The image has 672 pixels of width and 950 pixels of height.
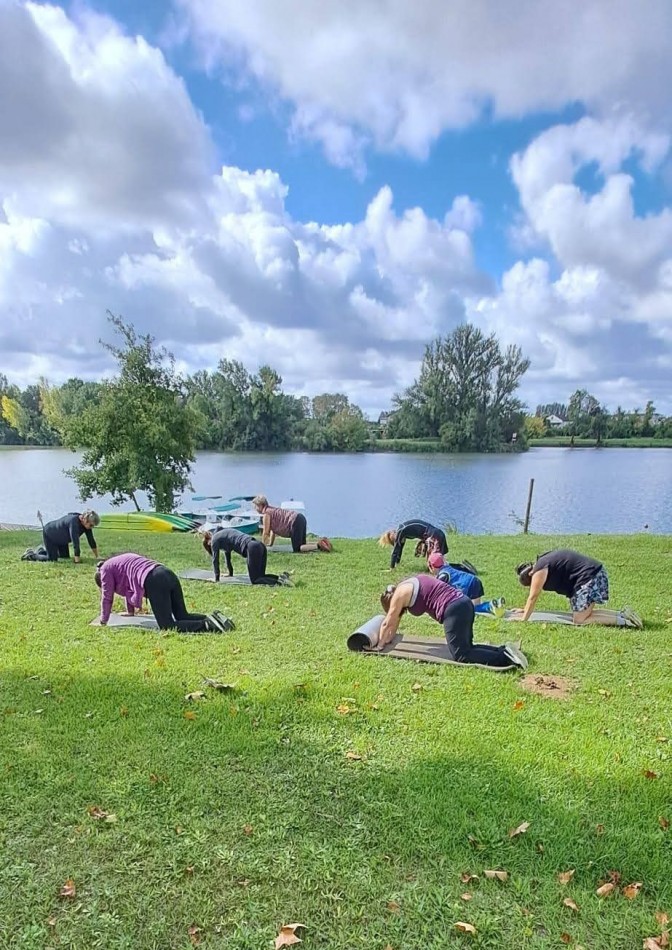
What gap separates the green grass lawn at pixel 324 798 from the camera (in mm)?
2521

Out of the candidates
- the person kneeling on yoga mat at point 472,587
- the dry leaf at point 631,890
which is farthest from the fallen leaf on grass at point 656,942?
the person kneeling on yoga mat at point 472,587

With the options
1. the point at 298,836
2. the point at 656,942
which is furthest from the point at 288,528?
the point at 656,942

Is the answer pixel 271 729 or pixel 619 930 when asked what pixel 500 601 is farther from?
pixel 619 930

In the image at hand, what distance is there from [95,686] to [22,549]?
9.33 meters

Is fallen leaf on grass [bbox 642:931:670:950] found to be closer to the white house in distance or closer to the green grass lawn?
the green grass lawn

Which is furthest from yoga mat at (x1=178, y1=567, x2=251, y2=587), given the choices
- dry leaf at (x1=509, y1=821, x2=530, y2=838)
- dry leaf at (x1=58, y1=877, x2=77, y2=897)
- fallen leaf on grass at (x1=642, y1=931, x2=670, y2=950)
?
fallen leaf on grass at (x1=642, y1=931, x2=670, y2=950)

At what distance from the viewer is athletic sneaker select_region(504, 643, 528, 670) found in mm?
5383

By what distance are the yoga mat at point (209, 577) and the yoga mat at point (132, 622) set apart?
8.30 ft

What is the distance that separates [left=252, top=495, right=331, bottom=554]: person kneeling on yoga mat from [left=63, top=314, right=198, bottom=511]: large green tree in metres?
11.3

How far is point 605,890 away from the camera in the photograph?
268cm

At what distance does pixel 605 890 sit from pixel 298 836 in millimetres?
1598

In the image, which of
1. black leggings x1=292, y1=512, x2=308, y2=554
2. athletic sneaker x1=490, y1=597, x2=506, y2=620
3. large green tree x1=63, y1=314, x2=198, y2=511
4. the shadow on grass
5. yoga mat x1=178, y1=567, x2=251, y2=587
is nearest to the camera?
the shadow on grass

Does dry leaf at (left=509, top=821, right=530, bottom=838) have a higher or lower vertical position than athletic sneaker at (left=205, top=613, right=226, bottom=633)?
higher

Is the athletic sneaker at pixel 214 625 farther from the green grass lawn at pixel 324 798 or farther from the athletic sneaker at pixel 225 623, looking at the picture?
the green grass lawn at pixel 324 798
